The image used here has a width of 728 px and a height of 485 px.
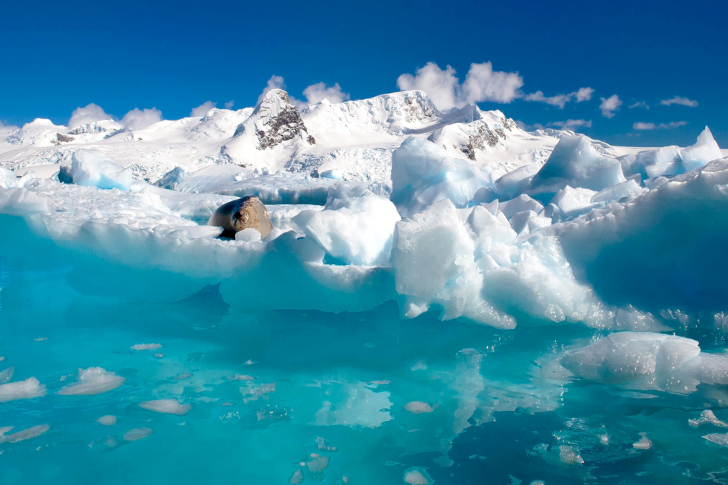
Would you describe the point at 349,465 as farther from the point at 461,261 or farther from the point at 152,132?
the point at 152,132

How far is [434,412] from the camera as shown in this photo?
1.99 metres

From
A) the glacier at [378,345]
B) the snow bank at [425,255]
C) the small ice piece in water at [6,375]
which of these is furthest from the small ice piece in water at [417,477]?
the small ice piece in water at [6,375]

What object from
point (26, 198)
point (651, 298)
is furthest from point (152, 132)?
point (651, 298)

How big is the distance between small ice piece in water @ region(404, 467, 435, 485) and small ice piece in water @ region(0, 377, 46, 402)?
1659 millimetres

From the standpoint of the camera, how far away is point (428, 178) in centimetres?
570

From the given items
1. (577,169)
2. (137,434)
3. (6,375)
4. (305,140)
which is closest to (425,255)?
(137,434)

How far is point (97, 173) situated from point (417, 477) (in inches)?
445

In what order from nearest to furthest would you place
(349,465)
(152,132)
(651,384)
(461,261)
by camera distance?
(349,465) < (651,384) < (461,261) < (152,132)

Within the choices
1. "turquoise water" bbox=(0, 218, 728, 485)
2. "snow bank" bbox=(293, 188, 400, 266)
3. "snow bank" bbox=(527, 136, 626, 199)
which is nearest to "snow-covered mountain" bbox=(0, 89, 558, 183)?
"snow bank" bbox=(527, 136, 626, 199)

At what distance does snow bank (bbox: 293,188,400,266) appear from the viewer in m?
3.21

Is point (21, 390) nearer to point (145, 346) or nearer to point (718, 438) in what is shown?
point (145, 346)

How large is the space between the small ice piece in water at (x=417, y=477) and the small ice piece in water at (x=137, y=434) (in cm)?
98

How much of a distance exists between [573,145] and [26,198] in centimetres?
571

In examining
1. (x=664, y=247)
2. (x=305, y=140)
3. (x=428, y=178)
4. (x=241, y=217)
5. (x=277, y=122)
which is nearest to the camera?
(x=664, y=247)
